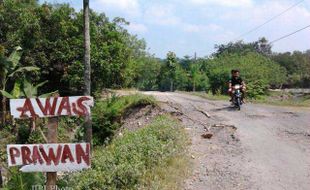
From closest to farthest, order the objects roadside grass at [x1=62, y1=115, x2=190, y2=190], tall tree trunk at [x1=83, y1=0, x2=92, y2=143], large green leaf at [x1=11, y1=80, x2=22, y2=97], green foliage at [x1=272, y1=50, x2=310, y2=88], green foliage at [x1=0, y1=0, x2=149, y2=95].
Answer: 1. roadside grass at [x1=62, y1=115, x2=190, y2=190]
2. tall tree trunk at [x1=83, y1=0, x2=92, y2=143]
3. large green leaf at [x1=11, y1=80, x2=22, y2=97]
4. green foliage at [x1=0, y1=0, x2=149, y2=95]
5. green foliage at [x1=272, y1=50, x2=310, y2=88]

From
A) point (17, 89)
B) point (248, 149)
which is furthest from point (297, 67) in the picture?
point (248, 149)

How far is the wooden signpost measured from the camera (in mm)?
5465

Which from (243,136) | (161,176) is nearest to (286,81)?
(243,136)

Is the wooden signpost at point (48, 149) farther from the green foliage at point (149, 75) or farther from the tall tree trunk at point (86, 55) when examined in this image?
the green foliage at point (149, 75)

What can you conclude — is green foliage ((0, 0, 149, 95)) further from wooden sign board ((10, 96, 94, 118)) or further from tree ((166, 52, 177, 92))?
tree ((166, 52, 177, 92))

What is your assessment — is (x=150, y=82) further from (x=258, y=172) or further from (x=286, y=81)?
(x=258, y=172)

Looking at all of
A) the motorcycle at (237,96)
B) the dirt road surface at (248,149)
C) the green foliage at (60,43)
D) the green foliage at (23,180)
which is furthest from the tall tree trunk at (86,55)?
the green foliage at (60,43)

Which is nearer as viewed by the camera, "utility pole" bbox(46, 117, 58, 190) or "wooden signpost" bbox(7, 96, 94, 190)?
→ "wooden signpost" bbox(7, 96, 94, 190)

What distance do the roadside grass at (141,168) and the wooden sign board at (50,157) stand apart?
2.07m


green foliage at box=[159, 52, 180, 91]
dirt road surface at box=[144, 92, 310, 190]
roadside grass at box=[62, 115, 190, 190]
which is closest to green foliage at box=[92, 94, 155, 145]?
dirt road surface at box=[144, 92, 310, 190]

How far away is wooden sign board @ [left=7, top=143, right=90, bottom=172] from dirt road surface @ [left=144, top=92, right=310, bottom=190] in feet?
10.5

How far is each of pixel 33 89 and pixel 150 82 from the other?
59247mm

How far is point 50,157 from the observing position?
550 cm

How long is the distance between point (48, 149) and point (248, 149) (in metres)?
6.44
